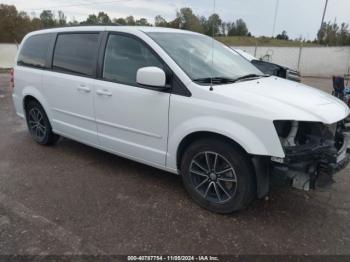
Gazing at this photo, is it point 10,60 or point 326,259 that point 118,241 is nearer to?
point 326,259

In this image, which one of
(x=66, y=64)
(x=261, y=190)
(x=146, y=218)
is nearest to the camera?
(x=261, y=190)

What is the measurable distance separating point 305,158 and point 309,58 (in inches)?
910

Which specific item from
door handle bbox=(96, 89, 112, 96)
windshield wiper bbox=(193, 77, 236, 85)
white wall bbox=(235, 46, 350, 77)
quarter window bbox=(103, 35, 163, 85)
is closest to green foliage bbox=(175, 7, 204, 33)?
quarter window bbox=(103, 35, 163, 85)

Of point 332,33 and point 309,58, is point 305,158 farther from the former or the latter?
point 332,33

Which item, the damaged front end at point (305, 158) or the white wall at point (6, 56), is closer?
the damaged front end at point (305, 158)

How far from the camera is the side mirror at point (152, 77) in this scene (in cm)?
337

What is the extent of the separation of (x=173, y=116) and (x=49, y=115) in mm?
2429

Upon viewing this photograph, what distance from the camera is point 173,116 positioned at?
3490 millimetres

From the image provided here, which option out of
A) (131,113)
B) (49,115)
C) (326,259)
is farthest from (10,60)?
(326,259)

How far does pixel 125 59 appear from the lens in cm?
394

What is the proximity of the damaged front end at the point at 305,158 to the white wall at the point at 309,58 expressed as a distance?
20.0 metres

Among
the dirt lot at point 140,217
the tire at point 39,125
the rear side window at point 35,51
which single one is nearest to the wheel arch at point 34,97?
the tire at point 39,125

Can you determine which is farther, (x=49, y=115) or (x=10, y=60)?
(x=10, y=60)

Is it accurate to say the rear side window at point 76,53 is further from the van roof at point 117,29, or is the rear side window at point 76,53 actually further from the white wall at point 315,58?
the white wall at point 315,58
